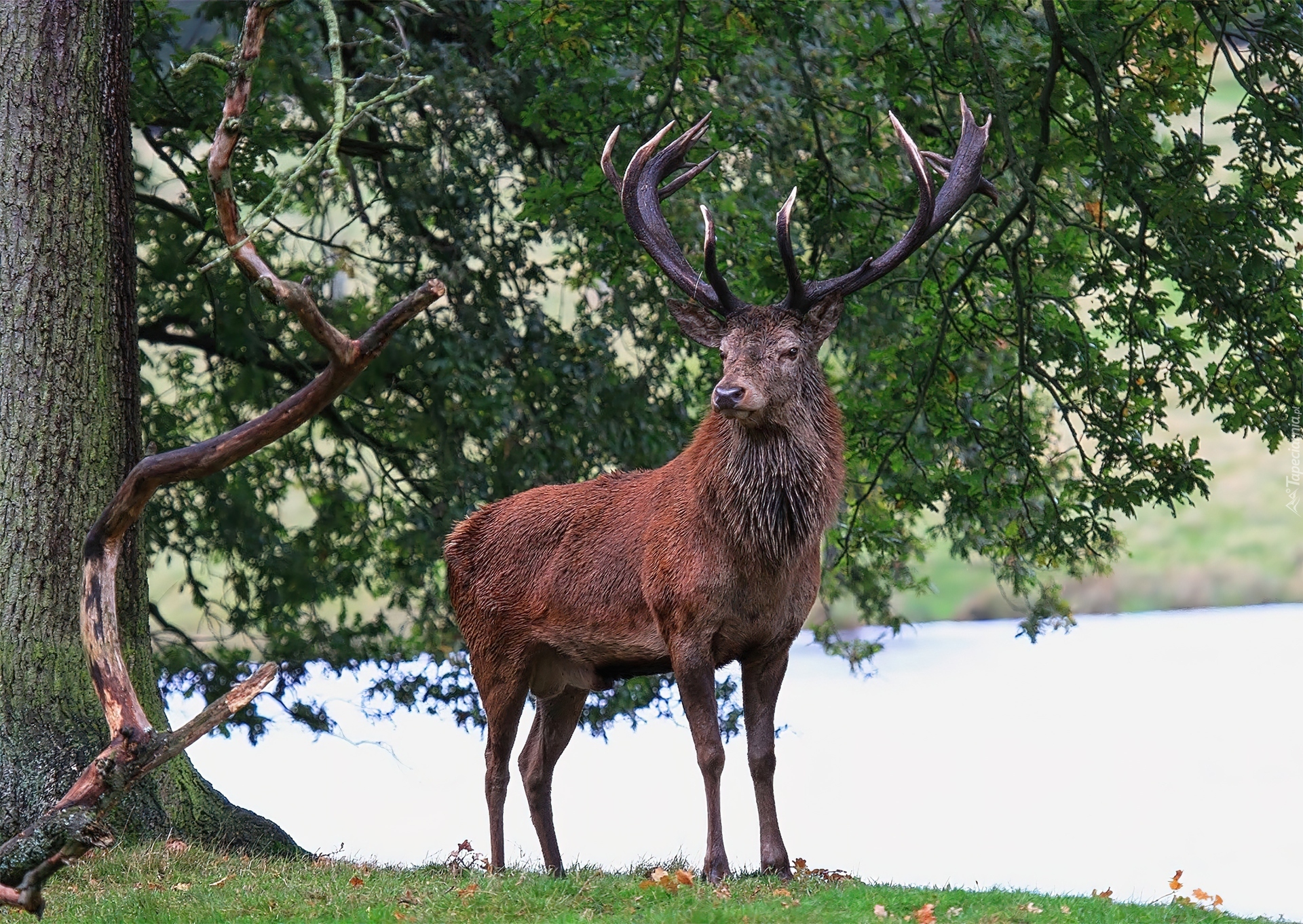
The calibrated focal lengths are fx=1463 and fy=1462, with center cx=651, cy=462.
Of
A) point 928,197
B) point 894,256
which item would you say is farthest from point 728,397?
point 928,197

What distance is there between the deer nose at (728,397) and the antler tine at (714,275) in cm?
55

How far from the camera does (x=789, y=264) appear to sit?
6.39m

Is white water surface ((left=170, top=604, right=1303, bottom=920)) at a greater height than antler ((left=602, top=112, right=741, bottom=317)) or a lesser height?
lesser

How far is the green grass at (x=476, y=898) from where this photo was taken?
5539mm

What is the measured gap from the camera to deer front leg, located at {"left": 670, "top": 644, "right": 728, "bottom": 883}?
631 cm

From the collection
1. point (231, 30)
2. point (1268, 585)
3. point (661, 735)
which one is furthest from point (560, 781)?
point (1268, 585)

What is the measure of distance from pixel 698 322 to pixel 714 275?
380mm

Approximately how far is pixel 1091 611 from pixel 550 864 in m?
22.6

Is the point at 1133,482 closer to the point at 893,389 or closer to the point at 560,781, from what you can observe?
the point at 893,389

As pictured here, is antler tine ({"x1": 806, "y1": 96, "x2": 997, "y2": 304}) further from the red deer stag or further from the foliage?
the foliage

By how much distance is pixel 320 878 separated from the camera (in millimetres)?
6238

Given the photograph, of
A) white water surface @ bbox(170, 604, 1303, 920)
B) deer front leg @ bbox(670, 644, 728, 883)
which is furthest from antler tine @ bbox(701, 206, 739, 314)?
white water surface @ bbox(170, 604, 1303, 920)

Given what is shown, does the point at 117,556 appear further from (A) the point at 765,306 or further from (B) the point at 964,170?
(B) the point at 964,170

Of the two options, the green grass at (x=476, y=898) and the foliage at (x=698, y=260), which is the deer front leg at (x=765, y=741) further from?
the foliage at (x=698, y=260)
